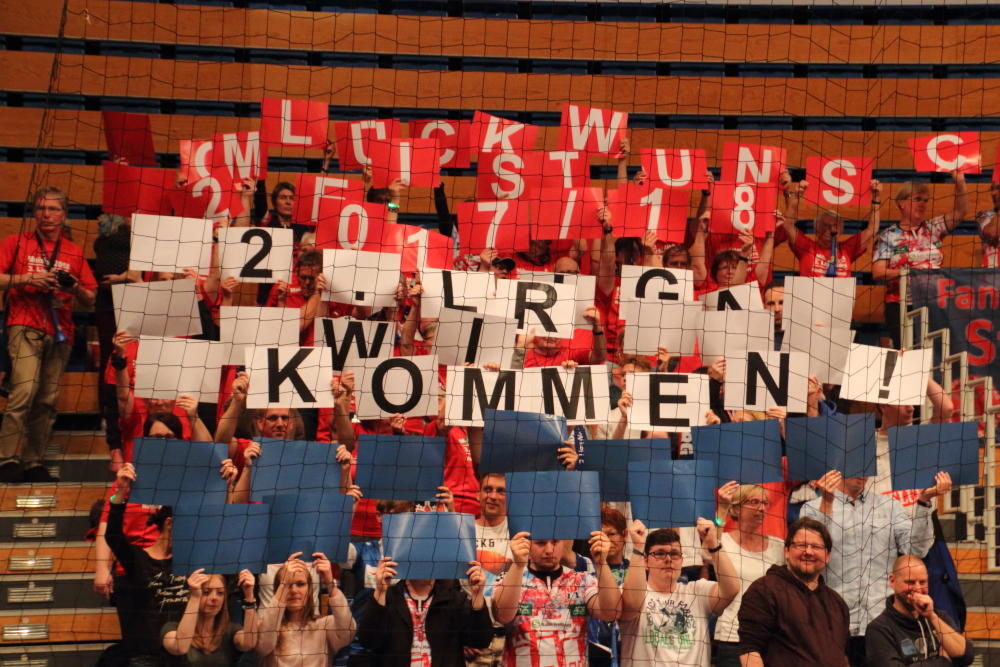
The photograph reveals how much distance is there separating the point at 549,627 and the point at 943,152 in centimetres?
341

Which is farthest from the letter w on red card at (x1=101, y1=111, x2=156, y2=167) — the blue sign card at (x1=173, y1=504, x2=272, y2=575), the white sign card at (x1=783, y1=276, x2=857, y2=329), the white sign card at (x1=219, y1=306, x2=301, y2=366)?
the white sign card at (x1=783, y1=276, x2=857, y2=329)

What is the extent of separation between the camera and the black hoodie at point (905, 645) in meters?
3.87

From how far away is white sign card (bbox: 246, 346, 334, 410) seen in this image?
168 inches

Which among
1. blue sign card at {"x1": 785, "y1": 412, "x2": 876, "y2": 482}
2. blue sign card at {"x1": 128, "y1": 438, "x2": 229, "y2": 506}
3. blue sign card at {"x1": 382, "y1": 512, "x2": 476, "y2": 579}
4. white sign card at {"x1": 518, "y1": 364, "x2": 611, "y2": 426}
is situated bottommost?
blue sign card at {"x1": 382, "y1": 512, "x2": 476, "y2": 579}

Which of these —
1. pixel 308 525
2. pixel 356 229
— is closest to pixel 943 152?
pixel 356 229

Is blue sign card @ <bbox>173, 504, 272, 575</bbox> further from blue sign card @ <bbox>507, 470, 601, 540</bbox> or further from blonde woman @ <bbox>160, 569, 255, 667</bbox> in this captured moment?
blue sign card @ <bbox>507, 470, 601, 540</bbox>

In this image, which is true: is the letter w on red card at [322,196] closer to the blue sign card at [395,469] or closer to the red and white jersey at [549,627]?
the blue sign card at [395,469]

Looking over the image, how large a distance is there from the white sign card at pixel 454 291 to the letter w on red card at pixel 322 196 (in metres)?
0.67

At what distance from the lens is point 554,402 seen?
436 cm

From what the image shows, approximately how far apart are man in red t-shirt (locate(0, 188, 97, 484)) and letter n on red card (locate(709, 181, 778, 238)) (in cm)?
301

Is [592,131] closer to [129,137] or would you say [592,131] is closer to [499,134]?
[499,134]

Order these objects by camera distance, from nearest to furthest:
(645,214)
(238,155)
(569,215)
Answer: (569,215), (645,214), (238,155)

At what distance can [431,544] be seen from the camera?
12.3 feet

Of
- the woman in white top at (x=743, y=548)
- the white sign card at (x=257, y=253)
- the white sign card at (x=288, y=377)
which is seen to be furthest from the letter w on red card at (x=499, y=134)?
the woman in white top at (x=743, y=548)
